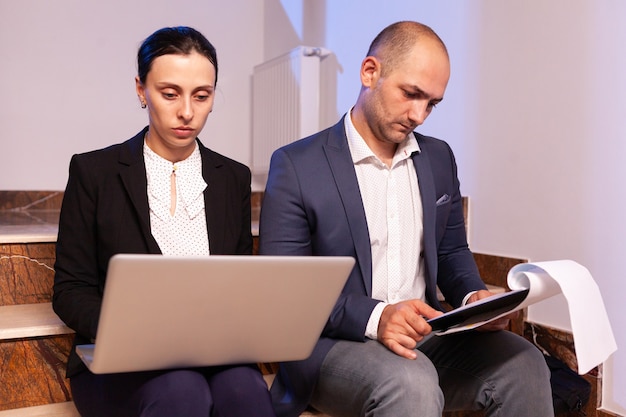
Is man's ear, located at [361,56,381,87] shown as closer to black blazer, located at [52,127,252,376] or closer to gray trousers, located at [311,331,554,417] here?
black blazer, located at [52,127,252,376]

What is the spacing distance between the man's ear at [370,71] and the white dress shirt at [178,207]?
391mm

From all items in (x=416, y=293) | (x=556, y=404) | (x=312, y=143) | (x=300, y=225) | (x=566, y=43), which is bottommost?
(x=556, y=404)

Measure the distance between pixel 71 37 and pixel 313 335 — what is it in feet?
7.55

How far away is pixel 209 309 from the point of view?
93cm

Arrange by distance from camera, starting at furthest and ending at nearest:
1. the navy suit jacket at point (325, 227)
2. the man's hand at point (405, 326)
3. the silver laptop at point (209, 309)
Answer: the navy suit jacket at point (325, 227)
the man's hand at point (405, 326)
the silver laptop at point (209, 309)

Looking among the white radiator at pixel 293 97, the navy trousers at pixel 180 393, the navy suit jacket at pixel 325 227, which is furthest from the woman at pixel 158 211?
the white radiator at pixel 293 97

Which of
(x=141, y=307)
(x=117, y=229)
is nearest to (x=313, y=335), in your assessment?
(x=141, y=307)

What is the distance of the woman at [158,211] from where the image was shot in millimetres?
1110

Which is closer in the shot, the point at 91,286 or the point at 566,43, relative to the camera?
the point at 91,286

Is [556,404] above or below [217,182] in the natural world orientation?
below

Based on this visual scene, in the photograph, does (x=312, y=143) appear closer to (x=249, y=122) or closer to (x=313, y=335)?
(x=313, y=335)

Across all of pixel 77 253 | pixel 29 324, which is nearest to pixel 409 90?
pixel 77 253

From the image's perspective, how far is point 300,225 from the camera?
1344 mm

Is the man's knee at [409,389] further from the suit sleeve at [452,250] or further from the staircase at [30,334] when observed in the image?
the staircase at [30,334]
